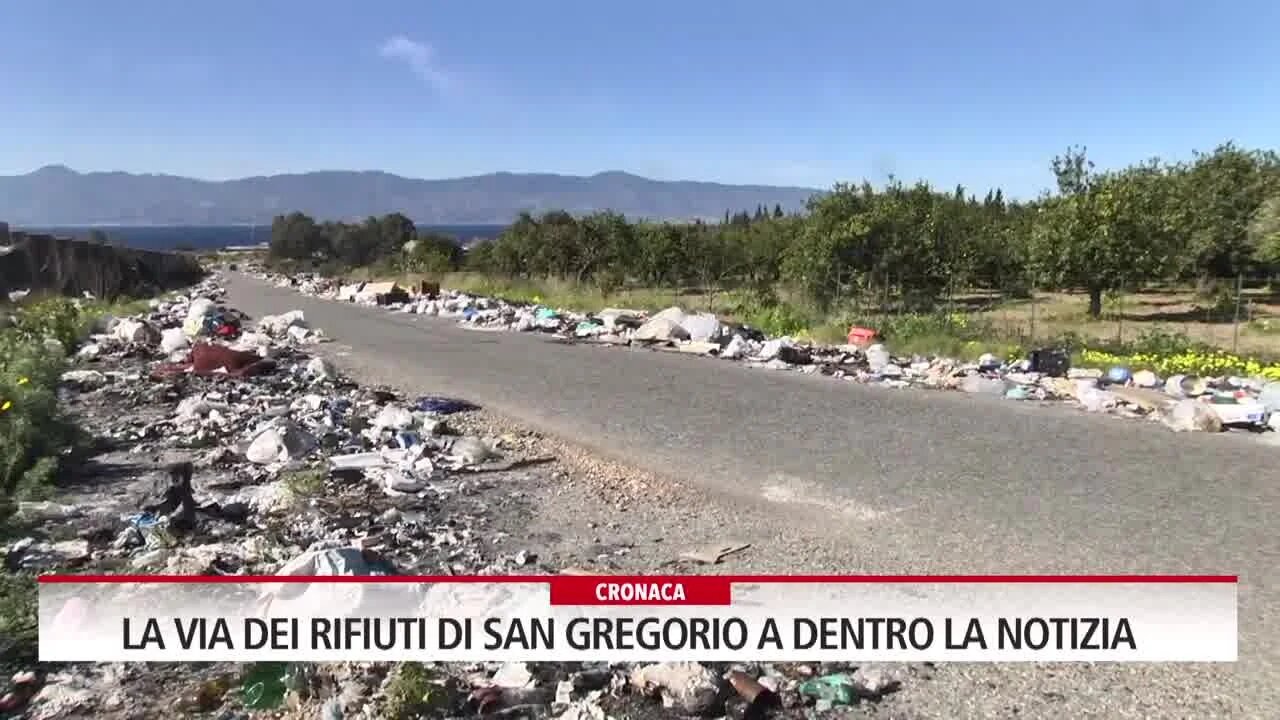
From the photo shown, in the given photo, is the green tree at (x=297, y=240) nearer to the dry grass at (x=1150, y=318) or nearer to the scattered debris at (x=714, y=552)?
the dry grass at (x=1150, y=318)

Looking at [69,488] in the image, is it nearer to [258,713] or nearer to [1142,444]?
[258,713]

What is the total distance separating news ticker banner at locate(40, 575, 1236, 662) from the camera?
3.74 metres

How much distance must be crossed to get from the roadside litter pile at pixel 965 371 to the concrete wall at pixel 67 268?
9.72 metres

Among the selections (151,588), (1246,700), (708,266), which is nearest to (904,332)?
(1246,700)

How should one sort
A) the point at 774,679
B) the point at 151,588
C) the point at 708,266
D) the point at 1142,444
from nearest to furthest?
the point at 774,679 < the point at 151,588 < the point at 1142,444 < the point at 708,266

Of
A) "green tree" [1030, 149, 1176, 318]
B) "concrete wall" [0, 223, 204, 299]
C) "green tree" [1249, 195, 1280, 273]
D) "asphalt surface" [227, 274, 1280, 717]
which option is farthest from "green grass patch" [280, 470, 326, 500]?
"green tree" [1249, 195, 1280, 273]

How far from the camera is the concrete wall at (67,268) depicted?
18.1m

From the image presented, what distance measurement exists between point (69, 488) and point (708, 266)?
109 feet

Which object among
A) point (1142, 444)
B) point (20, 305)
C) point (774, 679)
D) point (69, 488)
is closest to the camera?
point (774, 679)

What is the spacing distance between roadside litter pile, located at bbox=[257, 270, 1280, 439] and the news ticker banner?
506cm

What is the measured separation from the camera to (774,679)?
3.52 meters

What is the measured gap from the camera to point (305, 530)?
5.23 metres

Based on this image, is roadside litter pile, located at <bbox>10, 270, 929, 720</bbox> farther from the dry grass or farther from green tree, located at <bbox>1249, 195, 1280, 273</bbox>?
green tree, located at <bbox>1249, 195, 1280, 273</bbox>

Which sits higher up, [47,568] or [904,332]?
[904,332]
